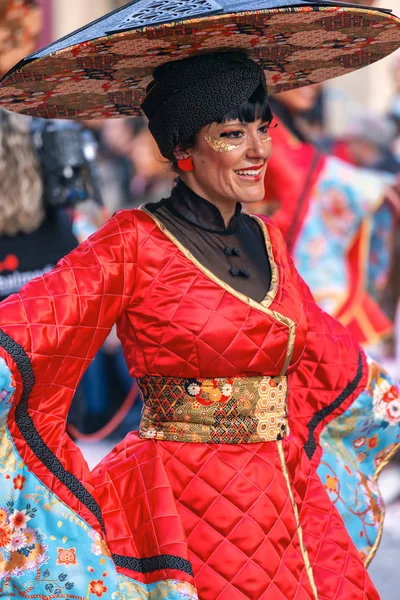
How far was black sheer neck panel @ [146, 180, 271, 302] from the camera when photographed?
2688 mm

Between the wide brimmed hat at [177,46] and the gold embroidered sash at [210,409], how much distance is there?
0.70 meters

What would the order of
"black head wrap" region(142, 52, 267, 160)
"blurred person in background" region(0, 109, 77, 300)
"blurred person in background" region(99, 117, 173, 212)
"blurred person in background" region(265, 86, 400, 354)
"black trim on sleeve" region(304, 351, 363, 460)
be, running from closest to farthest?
"black head wrap" region(142, 52, 267, 160) → "black trim on sleeve" region(304, 351, 363, 460) → "blurred person in background" region(0, 109, 77, 300) → "blurred person in background" region(265, 86, 400, 354) → "blurred person in background" region(99, 117, 173, 212)

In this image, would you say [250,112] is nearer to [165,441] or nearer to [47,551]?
[165,441]

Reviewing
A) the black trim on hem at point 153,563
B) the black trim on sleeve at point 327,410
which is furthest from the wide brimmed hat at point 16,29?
the black trim on hem at point 153,563

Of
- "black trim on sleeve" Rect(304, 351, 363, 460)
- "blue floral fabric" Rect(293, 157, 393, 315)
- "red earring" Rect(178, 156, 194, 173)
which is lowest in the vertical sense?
"blue floral fabric" Rect(293, 157, 393, 315)

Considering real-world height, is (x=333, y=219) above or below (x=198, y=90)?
below

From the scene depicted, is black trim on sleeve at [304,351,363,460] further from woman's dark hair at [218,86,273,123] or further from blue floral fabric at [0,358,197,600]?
woman's dark hair at [218,86,273,123]

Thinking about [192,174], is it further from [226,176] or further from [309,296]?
[309,296]

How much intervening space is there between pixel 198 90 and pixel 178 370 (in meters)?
0.61

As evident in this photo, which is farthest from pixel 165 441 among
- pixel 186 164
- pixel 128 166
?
pixel 128 166

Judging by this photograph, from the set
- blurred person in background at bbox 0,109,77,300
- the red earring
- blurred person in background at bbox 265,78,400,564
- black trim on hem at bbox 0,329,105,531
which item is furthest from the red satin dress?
blurred person in background at bbox 265,78,400,564

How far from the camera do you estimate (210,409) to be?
2617mm

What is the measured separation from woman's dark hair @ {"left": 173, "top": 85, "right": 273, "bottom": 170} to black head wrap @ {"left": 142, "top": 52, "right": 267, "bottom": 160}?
0.04ft

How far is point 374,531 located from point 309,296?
0.62 m
